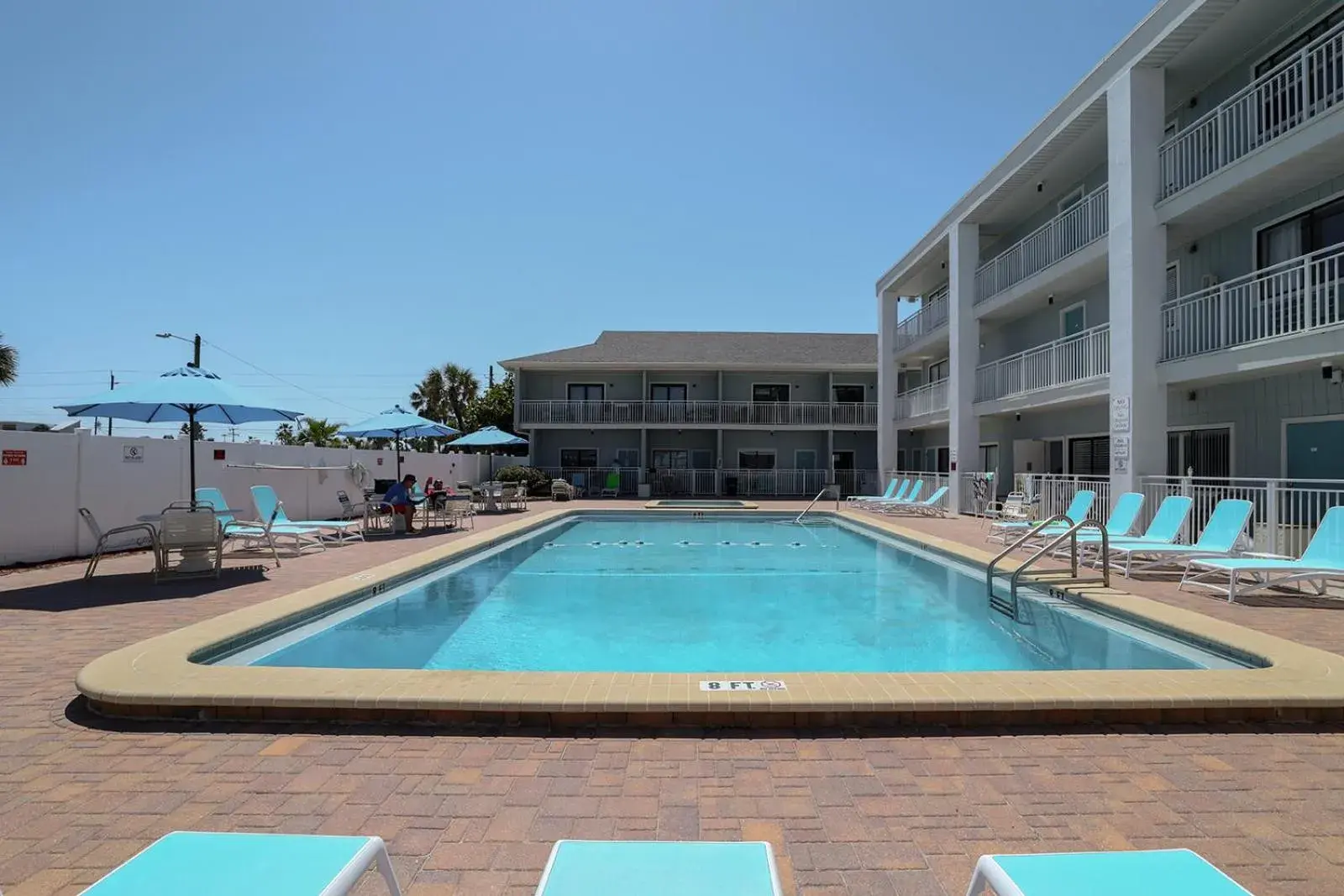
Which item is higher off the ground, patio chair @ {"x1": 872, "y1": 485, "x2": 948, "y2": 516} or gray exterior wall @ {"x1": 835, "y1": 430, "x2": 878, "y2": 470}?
gray exterior wall @ {"x1": 835, "y1": 430, "x2": 878, "y2": 470}

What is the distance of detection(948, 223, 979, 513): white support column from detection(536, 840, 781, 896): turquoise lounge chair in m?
17.7

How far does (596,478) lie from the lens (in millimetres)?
28156

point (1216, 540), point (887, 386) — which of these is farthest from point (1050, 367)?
point (887, 386)

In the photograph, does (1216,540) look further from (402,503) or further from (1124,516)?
(402,503)

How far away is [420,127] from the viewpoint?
13125mm

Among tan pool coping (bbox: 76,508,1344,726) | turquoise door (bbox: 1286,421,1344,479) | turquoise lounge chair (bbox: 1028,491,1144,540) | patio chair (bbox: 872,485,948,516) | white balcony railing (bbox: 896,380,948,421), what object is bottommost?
tan pool coping (bbox: 76,508,1344,726)

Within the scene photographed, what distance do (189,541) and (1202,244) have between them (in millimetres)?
16305

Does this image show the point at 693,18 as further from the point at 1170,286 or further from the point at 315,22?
the point at 1170,286

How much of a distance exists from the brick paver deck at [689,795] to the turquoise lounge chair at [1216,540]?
17.3 ft

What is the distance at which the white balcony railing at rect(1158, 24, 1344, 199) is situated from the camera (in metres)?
9.12

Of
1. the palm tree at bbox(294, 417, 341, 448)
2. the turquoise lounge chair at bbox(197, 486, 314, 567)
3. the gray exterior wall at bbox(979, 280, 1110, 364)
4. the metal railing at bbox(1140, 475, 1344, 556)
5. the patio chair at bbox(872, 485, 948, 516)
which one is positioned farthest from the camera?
the palm tree at bbox(294, 417, 341, 448)

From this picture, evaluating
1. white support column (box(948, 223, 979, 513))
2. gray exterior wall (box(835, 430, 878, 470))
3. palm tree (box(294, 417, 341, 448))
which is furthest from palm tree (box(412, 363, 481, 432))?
white support column (box(948, 223, 979, 513))

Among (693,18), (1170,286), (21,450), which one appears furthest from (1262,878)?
(1170,286)

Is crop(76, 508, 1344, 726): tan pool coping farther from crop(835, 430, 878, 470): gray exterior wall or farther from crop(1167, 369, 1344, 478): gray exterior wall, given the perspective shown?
crop(835, 430, 878, 470): gray exterior wall
